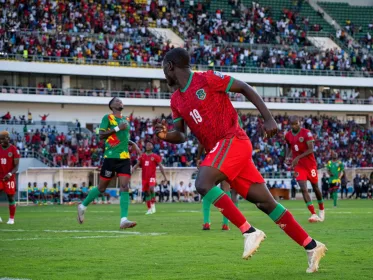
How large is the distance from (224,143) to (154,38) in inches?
2274

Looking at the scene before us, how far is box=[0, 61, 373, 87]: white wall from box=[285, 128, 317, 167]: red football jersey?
41.2m

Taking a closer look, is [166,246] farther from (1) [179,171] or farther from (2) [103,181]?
(1) [179,171]

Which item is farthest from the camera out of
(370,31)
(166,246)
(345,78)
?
(370,31)

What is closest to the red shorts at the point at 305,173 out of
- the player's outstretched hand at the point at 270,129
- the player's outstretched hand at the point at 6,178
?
the player's outstretched hand at the point at 6,178

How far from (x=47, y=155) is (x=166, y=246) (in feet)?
133

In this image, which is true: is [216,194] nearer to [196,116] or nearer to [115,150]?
[196,116]

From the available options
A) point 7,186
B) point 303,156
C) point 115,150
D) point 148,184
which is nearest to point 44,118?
point 148,184

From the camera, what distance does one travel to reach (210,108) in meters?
8.79

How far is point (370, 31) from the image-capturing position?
3086 inches

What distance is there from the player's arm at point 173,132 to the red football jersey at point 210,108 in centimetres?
38

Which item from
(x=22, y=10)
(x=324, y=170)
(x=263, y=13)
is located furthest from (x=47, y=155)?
(x=263, y=13)

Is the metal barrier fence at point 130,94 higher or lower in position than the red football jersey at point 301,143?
lower

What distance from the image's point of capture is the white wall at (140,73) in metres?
59.3

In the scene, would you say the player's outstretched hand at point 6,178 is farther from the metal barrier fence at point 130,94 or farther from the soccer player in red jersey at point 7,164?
the metal barrier fence at point 130,94
